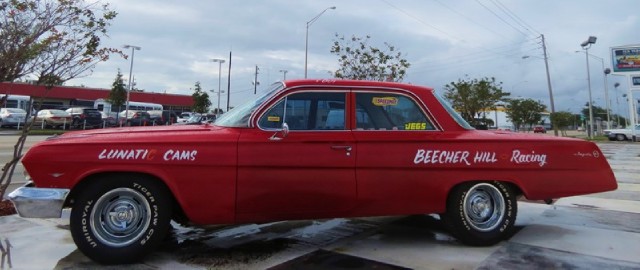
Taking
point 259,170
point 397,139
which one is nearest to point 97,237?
point 259,170

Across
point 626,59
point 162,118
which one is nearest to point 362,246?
point 162,118

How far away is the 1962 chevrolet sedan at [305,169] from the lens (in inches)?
169

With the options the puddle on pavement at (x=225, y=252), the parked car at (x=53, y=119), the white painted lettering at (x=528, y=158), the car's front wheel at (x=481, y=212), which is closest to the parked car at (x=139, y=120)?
the parked car at (x=53, y=119)

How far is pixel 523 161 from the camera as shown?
5156 mm

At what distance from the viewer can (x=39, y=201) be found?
163 inches

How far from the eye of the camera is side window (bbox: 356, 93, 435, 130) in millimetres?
4938

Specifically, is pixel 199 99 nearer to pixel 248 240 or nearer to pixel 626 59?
pixel 626 59

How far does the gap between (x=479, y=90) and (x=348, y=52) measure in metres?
25.7

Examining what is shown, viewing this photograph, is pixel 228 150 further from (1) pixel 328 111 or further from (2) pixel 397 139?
(2) pixel 397 139

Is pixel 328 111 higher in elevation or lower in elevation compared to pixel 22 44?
lower

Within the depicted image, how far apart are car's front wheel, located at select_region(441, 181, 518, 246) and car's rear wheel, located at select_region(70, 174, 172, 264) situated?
9.27ft

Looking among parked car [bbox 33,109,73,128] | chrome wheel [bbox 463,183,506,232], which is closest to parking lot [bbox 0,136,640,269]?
chrome wheel [bbox 463,183,506,232]

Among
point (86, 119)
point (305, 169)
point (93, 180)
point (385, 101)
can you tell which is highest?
point (86, 119)

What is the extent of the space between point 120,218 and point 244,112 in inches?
58.5
